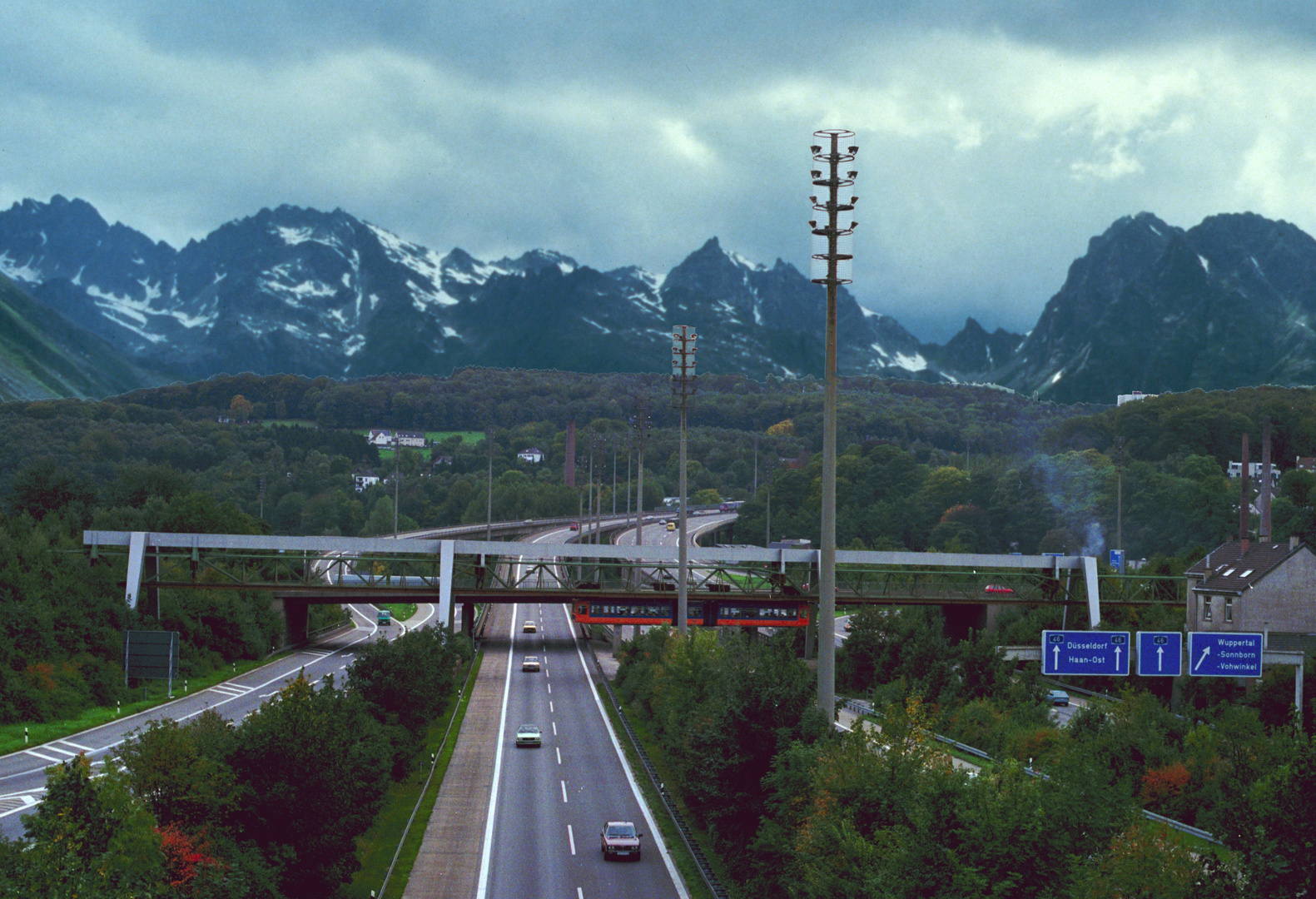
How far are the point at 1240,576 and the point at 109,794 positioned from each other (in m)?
61.7

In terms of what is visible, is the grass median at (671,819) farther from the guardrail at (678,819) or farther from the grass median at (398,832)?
the grass median at (398,832)

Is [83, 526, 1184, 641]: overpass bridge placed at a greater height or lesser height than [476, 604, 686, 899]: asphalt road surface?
greater

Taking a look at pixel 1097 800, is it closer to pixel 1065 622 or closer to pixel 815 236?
pixel 815 236

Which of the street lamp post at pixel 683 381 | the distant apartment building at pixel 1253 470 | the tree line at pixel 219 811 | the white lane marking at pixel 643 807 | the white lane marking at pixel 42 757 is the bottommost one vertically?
the white lane marking at pixel 643 807

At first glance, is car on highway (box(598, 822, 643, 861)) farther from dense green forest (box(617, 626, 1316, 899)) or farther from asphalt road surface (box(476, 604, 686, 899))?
dense green forest (box(617, 626, 1316, 899))

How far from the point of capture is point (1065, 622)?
275 ft

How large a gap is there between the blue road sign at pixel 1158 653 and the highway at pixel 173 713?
2945cm

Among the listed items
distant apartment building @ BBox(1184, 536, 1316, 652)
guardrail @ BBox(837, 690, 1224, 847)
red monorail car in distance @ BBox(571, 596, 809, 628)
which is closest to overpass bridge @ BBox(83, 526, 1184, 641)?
red monorail car in distance @ BBox(571, 596, 809, 628)

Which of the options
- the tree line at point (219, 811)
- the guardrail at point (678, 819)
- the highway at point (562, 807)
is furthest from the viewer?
the highway at point (562, 807)

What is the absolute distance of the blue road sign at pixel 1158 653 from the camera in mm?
49062

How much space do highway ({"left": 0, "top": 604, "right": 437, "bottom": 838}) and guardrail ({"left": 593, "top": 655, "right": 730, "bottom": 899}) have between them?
39.4ft

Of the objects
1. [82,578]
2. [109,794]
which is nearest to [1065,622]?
[82,578]

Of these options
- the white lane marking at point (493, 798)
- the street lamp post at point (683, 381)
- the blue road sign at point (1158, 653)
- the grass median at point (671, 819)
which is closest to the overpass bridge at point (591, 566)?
the white lane marking at point (493, 798)

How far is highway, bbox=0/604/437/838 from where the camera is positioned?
4197cm
